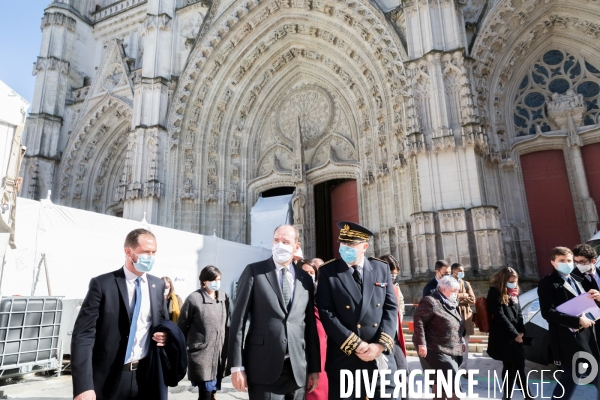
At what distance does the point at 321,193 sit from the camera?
1459 centimetres

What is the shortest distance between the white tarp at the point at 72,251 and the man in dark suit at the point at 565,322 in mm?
7068

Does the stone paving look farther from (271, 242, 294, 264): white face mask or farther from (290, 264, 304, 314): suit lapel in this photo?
(271, 242, 294, 264): white face mask

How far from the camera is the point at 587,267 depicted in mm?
3461

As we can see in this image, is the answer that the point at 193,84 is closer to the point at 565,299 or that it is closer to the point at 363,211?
the point at 363,211

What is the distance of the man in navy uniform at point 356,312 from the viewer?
2.44m

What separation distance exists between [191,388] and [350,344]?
3.51 metres

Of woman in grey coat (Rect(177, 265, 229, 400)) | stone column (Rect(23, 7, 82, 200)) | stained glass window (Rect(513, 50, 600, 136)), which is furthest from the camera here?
stone column (Rect(23, 7, 82, 200))

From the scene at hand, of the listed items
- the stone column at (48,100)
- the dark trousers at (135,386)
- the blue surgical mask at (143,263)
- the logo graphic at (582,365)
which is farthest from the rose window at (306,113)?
the dark trousers at (135,386)

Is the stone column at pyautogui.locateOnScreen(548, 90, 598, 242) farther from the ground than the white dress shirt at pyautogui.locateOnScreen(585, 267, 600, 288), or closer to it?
farther from the ground

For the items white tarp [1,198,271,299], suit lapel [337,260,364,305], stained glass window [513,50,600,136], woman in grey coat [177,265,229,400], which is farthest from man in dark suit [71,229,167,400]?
stained glass window [513,50,600,136]

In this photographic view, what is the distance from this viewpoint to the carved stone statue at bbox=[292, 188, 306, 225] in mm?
13069

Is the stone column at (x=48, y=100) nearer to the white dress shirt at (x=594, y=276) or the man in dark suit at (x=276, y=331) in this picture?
the man in dark suit at (x=276, y=331)

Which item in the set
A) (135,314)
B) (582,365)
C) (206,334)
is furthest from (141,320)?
(582,365)

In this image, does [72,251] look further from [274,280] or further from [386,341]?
[386,341]
